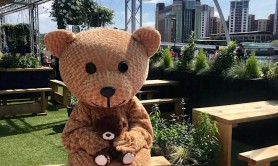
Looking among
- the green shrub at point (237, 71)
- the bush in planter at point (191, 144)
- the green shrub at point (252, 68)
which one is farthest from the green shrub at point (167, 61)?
the bush in planter at point (191, 144)

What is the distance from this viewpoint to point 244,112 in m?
3.86

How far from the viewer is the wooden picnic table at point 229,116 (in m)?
3.50

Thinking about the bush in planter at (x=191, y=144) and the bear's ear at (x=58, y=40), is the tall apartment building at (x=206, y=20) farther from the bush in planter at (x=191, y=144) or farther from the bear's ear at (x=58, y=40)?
the bear's ear at (x=58, y=40)

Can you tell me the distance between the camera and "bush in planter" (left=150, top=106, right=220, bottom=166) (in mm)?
3505

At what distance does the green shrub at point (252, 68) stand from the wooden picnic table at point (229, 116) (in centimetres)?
85

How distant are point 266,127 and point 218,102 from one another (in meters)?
0.97

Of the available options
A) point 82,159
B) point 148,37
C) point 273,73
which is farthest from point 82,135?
point 273,73

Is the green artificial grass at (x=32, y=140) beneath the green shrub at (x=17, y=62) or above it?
beneath

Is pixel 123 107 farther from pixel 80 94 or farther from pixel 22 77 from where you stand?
pixel 22 77

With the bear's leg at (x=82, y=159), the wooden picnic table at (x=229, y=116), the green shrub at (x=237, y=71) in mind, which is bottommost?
the wooden picnic table at (x=229, y=116)

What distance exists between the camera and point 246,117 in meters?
3.59

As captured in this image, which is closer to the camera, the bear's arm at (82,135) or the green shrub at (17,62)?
the bear's arm at (82,135)

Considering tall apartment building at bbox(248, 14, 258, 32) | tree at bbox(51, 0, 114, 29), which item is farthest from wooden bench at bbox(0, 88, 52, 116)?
tall apartment building at bbox(248, 14, 258, 32)

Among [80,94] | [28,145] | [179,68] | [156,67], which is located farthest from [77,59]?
[156,67]
